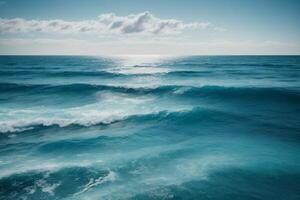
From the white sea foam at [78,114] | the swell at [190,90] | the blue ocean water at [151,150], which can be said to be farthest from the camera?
the swell at [190,90]

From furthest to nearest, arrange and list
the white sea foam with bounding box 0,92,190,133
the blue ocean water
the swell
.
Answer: the swell, the white sea foam with bounding box 0,92,190,133, the blue ocean water

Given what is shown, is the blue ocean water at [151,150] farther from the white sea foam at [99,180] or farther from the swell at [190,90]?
the swell at [190,90]

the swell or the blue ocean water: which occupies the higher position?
the swell

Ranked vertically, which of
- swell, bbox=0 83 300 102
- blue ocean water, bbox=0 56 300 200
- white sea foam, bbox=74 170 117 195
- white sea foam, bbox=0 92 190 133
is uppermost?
swell, bbox=0 83 300 102

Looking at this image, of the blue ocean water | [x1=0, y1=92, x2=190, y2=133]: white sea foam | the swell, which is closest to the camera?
the blue ocean water

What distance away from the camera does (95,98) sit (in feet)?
78.3

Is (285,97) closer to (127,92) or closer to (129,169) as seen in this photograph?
(127,92)

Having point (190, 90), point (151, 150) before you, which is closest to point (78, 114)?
point (151, 150)

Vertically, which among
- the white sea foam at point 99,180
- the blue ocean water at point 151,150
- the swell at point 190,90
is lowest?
the white sea foam at point 99,180

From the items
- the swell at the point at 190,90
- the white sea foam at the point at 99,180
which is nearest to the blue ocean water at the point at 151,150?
the white sea foam at the point at 99,180

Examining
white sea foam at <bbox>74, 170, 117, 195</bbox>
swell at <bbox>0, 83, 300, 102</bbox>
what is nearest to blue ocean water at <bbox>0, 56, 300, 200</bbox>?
white sea foam at <bbox>74, 170, 117, 195</bbox>

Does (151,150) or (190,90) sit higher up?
(190,90)

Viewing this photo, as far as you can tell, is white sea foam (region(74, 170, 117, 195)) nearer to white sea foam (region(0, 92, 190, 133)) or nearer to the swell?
white sea foam (region(0, 92, 190, 133))

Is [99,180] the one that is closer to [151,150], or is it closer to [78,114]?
[151,150]
